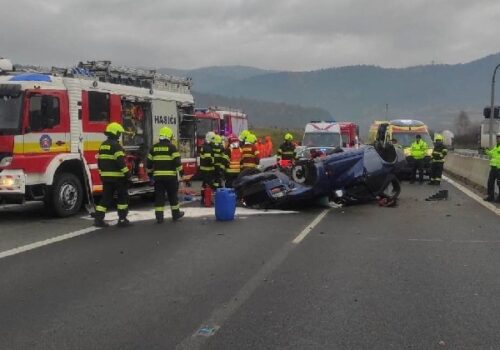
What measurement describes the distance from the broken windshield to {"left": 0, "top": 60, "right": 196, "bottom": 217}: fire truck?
0.05ft

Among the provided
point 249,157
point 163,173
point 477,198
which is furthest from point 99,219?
point 477,198

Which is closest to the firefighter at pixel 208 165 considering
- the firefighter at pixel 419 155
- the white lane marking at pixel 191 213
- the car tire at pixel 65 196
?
the white lane marking at pixel 191 213

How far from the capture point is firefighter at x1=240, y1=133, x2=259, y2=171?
14922mm

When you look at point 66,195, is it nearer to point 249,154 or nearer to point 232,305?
point 249,154

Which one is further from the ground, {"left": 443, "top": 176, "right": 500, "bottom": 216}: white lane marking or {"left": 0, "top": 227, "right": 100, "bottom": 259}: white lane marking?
{"left": 0, "top": 227, "right": 100, "bottom": 259}: white lane marking

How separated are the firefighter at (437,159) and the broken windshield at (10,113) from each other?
13.2 m

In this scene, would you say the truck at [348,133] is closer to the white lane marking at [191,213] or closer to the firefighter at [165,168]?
the white lane marking at [191,213]

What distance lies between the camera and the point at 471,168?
21.8 meters

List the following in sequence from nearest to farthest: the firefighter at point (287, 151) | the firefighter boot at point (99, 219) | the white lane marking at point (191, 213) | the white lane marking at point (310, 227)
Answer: the white lane marking at point (310, 227) < the firefighter boot at point (99, 219) < the white lane marking at point (191, 213) < the firefighter at point (287, 151)

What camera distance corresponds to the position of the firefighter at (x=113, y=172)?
10.6m

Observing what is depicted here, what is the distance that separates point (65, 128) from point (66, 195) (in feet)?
4.09

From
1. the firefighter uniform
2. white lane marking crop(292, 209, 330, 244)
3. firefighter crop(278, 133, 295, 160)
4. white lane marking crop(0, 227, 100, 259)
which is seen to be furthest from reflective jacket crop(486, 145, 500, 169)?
white lane marking crop(0, 227, 100, 259)

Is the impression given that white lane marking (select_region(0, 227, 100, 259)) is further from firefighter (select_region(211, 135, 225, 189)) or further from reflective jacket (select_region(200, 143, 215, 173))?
firefighter (select_region(211, 135, 225, 189))

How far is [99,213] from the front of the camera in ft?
34.6
